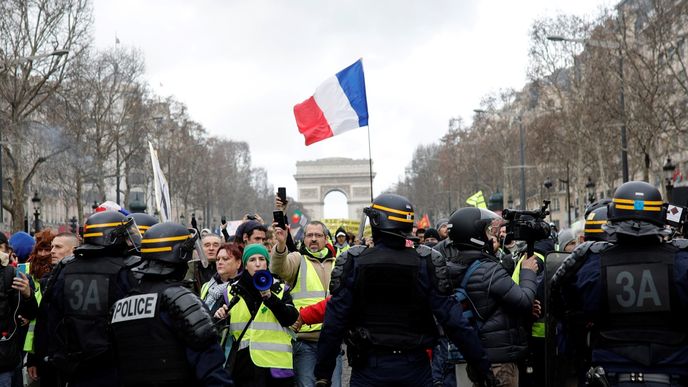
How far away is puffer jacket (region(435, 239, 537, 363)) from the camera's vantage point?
6844 millimetres

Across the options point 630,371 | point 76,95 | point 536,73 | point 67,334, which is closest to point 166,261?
point 67,334

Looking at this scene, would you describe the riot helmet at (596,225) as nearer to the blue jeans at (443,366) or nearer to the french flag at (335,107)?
the blue jeans at (443,366)

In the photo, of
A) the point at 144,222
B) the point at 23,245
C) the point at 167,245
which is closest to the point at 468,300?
the point at 167,245

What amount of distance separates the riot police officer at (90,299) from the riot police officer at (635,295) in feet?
8.76

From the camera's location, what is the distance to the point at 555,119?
4891cm

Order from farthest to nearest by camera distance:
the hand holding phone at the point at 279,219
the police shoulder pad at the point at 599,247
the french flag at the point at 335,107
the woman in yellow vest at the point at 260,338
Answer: the french flag at the point at 335,107 → the hand holding phone at the point at 279,219 → the woman in yellow vest at the point at 260,338 → the police shoulder pad at the point at 599,247

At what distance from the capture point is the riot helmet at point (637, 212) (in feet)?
18.3

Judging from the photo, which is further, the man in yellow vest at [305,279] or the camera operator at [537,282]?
the man in yellow vest at [305,279]

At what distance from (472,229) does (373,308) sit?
124 cm

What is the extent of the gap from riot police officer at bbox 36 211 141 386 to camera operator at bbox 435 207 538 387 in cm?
213

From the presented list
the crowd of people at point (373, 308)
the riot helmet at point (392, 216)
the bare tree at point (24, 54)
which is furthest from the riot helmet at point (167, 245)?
the bare tree at point (24, 54)

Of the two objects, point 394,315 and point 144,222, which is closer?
point 394,315

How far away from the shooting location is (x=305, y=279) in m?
8.28

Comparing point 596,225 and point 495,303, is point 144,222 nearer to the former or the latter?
point 495,303
